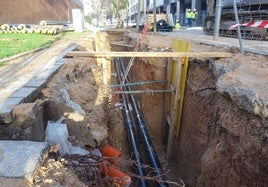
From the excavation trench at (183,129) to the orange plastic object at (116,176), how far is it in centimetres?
14

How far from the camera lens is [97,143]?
452 centimetres

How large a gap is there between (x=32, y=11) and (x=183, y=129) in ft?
79.0

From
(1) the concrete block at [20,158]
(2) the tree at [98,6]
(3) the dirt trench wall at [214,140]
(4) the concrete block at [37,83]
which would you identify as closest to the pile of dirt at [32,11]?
(2) the tree at [98,6]

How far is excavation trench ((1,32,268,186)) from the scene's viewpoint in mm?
3238

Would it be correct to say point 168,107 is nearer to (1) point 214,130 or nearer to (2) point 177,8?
(1) point 214,130

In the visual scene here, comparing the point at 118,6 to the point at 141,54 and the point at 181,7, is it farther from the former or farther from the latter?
the point at 141,54

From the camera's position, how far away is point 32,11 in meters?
26.0

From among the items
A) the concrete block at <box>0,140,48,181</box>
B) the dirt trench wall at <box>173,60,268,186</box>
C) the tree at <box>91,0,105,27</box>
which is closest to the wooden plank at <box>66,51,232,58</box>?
the dirt trench wall at <box>173,60,268,186</box>

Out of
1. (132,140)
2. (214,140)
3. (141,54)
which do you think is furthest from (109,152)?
(132,140)

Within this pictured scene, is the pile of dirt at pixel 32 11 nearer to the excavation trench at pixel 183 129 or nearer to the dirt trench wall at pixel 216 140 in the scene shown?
the excavation trench at pixel 183 129

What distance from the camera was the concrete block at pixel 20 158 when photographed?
235cm

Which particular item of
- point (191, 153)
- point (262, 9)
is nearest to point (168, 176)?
point (191, 153)

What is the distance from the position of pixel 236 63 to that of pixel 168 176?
306cm

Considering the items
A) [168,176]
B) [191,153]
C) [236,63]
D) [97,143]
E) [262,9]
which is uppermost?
[262,9]
